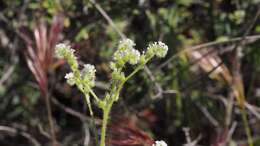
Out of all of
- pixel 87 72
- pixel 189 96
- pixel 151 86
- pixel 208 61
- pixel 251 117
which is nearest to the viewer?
pixel 87 72

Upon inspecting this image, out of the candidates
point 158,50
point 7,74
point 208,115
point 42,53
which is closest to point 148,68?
point 208,115

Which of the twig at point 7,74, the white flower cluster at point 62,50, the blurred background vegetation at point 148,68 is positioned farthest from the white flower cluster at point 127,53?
the twig at point 7,74

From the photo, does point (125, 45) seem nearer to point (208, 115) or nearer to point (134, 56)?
point (134, 56)

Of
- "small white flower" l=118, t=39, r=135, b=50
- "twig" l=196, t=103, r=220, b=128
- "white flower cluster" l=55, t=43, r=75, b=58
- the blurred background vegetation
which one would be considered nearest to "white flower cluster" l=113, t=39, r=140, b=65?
"small white flower" l=118, t=39, r=135, b=50

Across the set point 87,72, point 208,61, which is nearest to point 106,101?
point 87,72

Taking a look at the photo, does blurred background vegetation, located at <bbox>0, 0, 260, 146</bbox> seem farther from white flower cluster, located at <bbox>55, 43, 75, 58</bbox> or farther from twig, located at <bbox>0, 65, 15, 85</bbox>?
white flower cluster, located at <bbox>55, 43, 75, 58</bbox>

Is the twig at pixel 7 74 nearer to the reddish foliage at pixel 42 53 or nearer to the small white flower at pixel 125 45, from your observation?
the reddish foliage at pixel 42 53

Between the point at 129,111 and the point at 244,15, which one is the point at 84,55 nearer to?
the point at 129,111

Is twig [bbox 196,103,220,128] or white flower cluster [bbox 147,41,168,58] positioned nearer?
white flower cluster [bbox 147,41,168,58]
